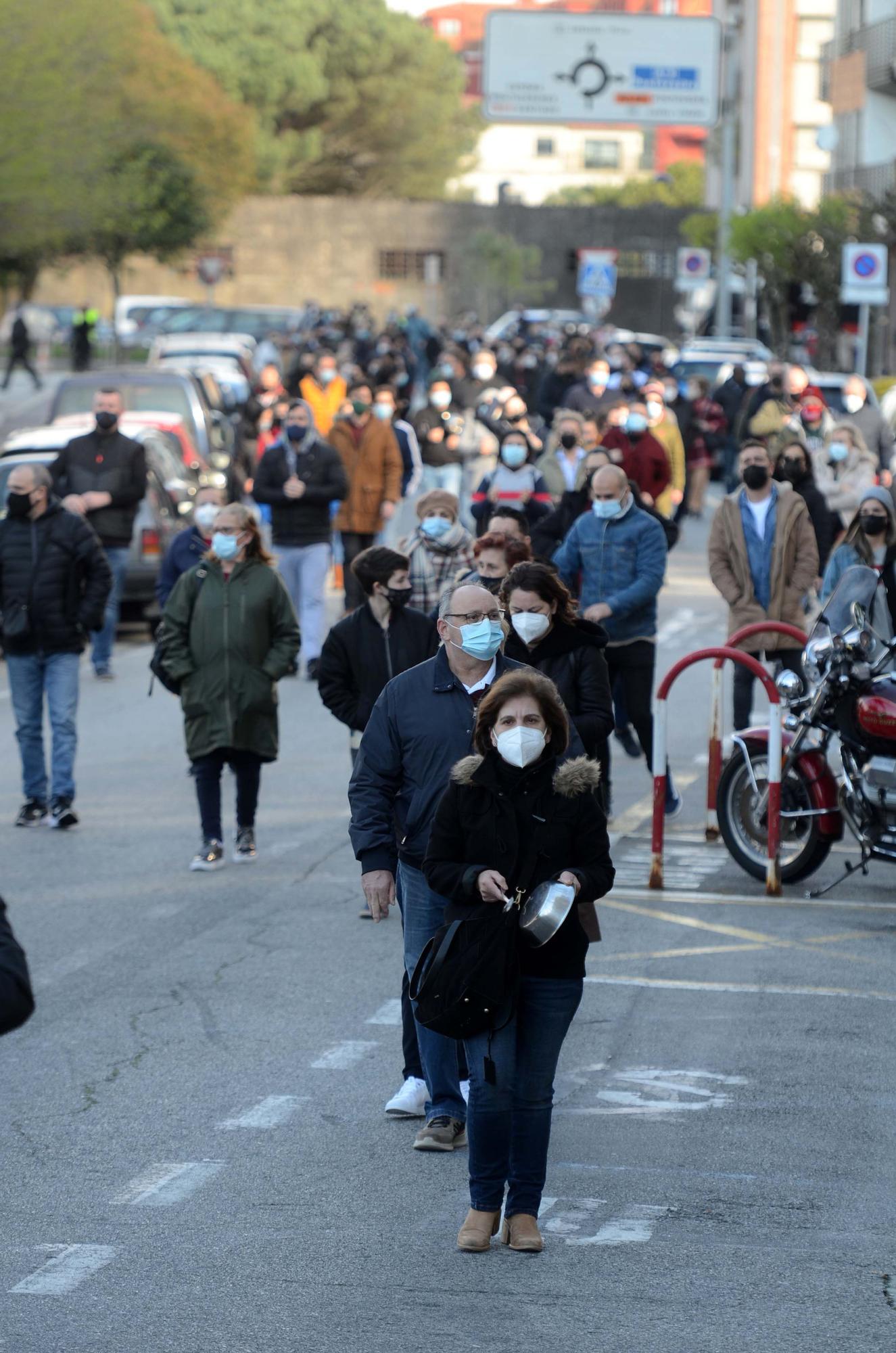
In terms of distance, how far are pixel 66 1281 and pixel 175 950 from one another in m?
3.65

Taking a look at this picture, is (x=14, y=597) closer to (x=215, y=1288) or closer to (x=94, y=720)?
(x=94, y=720)

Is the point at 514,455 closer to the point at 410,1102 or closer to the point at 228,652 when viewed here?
the point at 228,652

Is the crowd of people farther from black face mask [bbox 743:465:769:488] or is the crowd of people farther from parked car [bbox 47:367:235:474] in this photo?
parked car [bbox 47:367:235:474]

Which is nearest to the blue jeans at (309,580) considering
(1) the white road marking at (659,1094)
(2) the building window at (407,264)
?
(1) the white road marking at (659,1094)

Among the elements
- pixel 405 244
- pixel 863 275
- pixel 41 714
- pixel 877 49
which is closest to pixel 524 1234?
pixel 41 714

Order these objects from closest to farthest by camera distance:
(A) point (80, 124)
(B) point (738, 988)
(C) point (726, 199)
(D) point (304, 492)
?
1. (B) point (738, 988)
2. (D) point (304, 492)
3. (A) point (80, 124)
4. (C) point (726, 199)

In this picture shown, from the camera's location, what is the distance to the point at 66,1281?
5.68m

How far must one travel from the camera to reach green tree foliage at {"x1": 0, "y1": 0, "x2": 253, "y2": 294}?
29406 mm

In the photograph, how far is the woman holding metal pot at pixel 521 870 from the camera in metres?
5.73

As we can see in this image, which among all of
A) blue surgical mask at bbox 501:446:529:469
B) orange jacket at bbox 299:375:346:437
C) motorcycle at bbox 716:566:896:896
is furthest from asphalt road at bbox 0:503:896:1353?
orange jacket at bbox 299:375:346:437

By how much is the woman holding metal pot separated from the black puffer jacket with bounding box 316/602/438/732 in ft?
10.4

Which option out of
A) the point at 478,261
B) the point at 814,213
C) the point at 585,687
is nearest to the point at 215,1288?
the point at 585,687

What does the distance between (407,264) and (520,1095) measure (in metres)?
84.3

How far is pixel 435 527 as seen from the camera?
35.0 feet
